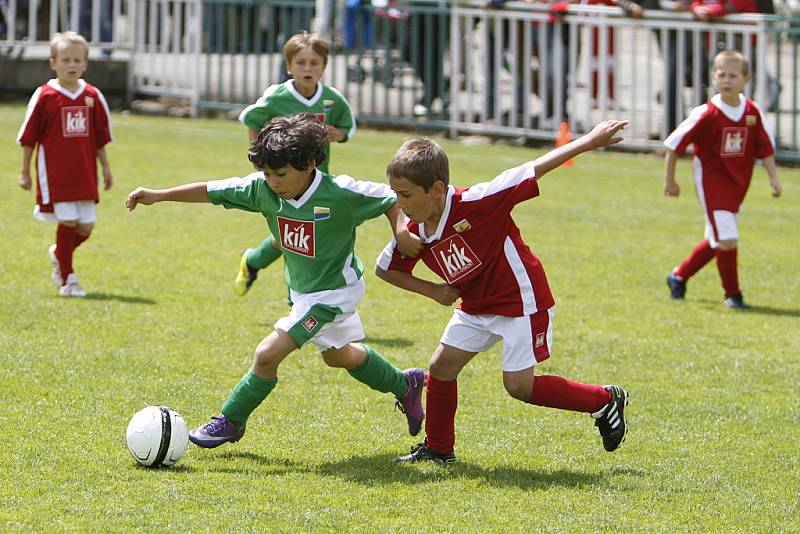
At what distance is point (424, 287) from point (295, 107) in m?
2.90

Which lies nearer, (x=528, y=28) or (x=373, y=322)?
(x=373, y=322)

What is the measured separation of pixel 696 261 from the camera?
8.66m

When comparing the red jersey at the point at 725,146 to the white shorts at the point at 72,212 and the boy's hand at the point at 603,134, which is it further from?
the boy's hand at the point at 603,134

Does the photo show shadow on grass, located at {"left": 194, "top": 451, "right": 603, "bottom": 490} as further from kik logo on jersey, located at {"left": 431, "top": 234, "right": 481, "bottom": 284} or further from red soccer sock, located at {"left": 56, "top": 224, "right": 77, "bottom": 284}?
red soccer sock, located at {"left": 56, "top": 224, "right": 77, "bottom": 284}

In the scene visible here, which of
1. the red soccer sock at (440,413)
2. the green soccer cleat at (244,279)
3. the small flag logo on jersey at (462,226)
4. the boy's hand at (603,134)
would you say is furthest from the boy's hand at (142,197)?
the green soccer cleat at (244,279)

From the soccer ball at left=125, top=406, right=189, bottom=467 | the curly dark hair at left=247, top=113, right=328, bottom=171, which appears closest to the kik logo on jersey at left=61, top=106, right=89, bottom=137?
the curly dark hair at left=247, top=113, right=328, bottom=171

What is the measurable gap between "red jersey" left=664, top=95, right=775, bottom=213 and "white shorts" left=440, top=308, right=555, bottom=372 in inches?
153

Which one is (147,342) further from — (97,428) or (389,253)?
(389,253)

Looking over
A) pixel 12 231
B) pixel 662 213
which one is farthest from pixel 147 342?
pixel 662 213

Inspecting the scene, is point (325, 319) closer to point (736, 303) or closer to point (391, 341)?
point (391, 341)

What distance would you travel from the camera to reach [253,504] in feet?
14.7

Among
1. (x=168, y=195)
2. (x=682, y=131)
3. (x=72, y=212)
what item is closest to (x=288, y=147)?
(x=168, y=195)

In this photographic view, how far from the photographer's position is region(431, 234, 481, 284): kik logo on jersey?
4824 millimetres

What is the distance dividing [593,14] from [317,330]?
420 inches
